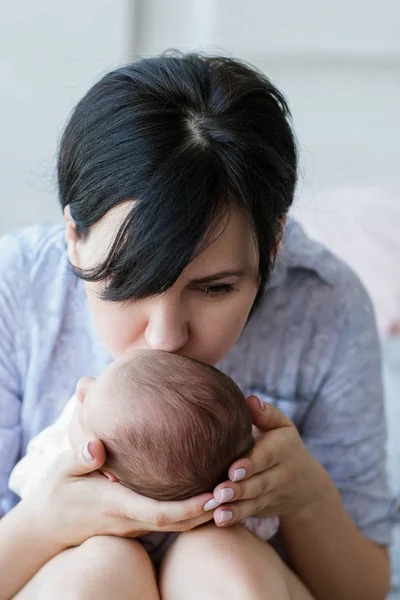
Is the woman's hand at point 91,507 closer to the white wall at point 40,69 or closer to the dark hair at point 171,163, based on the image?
the dark hair at point 171,163

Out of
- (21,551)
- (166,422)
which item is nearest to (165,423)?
(166,422)

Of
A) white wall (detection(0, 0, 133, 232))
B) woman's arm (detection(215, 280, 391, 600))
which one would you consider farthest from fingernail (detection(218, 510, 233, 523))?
white wall (detection(0, 0, 133, 232))

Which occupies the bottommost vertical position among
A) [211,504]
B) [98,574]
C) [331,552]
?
[331,552]

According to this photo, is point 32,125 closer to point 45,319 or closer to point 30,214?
point 30,214

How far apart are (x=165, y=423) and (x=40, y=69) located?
1.38 m

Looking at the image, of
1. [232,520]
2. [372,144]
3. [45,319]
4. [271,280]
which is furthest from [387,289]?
[232,520]

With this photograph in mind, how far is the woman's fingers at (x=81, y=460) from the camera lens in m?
0.93

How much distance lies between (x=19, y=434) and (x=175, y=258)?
1.58ft

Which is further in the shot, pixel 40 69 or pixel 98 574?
pixel 40 69

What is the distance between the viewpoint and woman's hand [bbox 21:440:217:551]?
3.08ft

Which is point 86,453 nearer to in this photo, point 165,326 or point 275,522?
point 165,326

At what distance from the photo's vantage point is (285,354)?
128cm

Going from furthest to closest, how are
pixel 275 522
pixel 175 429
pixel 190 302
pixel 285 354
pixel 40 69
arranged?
pixel 40 69 < pixel 285 354 < pixel 275 522 < pixel 190 302 < pixel 175 429

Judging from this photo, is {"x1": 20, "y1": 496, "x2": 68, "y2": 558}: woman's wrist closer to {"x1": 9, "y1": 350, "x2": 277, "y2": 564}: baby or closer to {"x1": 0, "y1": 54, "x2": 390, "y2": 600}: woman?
{"x1": 0, "y1": 54, "x2": 390, "y2": 600}: woman
